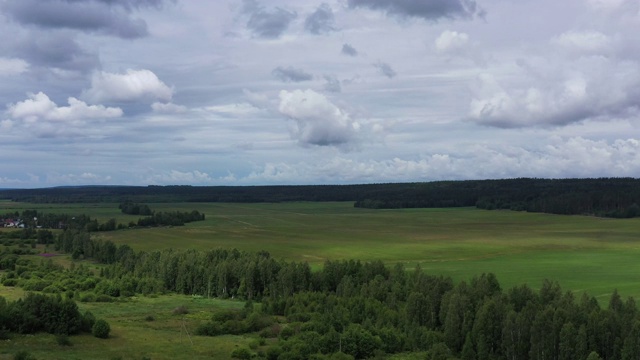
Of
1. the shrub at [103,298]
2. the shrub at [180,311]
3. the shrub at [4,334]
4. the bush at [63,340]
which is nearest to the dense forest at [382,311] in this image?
the shrub at [103,298]

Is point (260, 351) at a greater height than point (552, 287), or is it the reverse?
point (552, 287)

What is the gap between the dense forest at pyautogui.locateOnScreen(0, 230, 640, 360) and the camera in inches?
2430

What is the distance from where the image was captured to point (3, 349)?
60.9 m

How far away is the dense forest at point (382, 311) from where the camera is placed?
61.7 metres

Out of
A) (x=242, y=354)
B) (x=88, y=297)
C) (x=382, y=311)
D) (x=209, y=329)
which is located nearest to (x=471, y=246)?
(x=382, y=311)

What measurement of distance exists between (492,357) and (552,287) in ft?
50.9

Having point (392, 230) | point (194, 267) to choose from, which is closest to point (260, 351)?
point (194, 267)

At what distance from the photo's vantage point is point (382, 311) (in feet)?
257

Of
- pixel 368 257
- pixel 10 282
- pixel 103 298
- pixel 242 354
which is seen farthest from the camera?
pixel 368 257

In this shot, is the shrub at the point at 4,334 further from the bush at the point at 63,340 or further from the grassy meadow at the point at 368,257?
the bush at the point at 63,340

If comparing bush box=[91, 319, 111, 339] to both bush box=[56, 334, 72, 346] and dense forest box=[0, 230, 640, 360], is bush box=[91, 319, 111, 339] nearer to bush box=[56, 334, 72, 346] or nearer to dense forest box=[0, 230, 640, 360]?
dense forest box=[0, 230, 640, 360]

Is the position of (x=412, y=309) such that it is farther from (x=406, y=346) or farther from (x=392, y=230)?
(x=392, y=230)

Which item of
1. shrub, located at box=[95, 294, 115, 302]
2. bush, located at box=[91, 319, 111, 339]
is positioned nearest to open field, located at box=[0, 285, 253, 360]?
bush, located at box=[91, 319, 111, 339]

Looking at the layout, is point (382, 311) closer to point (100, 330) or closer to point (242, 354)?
point (242, 354)
